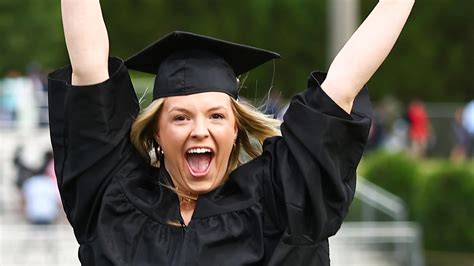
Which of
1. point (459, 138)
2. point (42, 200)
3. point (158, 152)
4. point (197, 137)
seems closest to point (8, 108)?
point (42, 200)

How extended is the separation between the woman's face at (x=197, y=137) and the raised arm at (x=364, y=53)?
0.32 meters

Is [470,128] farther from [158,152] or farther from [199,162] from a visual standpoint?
[199,162]

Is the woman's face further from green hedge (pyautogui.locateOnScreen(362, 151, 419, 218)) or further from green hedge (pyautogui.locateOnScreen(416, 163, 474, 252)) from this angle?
green hedge (pyautogui.locateOnScreen(362, 151, 419, 218))

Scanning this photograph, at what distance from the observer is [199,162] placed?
3953mm

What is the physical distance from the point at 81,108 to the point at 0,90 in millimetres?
17601

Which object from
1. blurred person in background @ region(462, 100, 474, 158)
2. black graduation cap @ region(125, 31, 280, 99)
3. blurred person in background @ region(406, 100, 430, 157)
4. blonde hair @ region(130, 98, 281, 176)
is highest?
black graduation cap @ region(125, 31, 280, 99)

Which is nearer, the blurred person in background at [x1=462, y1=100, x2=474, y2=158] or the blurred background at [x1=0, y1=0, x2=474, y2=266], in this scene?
the blurred background at [x1=0, y1=0, x2=474, y2=266]

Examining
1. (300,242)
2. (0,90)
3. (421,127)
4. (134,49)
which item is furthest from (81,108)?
(134,49)

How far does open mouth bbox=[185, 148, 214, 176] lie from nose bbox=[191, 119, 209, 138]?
68 millimetres

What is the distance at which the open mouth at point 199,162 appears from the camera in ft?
12.9

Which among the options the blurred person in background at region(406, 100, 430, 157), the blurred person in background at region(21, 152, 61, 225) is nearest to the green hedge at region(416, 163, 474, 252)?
the blurred person in background at region(21, 152, 61, 225)

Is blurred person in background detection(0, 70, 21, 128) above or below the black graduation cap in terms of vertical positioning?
below

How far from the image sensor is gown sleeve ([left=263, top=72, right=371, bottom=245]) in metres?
3.84

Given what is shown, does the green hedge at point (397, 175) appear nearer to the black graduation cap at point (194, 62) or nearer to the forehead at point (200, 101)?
the black graduation cap at point (194, 62)
